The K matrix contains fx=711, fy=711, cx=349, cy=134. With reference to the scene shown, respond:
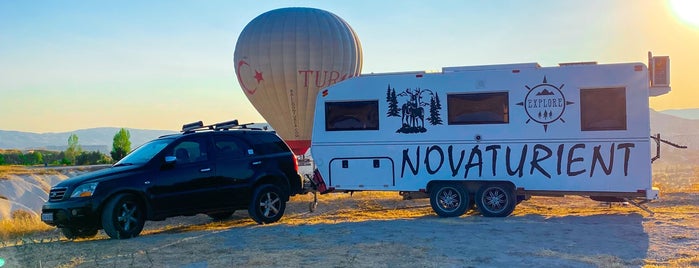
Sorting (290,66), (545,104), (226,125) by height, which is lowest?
(226,125)

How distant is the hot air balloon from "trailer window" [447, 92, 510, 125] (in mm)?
20853

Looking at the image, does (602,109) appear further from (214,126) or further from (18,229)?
(18,229)

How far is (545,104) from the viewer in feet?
46.7

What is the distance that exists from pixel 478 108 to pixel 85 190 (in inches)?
302

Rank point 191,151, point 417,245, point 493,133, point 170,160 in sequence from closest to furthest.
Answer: point 417,245
point 170,160
point 191,151
point 493,133

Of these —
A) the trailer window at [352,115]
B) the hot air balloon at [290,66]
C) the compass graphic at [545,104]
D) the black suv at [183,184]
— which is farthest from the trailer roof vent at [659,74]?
the hot air balloon at [290,66]

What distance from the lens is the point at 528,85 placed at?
1427 cm

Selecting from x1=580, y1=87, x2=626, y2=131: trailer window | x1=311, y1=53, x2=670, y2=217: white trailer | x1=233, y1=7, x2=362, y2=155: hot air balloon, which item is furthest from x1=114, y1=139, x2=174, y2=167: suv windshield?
x1=233, y1=7, x2=362, y2=155: hot air balloon

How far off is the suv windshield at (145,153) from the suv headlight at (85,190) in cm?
110

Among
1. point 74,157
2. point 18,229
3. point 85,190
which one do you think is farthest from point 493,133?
point 74,157

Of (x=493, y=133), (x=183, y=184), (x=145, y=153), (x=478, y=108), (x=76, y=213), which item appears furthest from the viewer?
(x=478, y=108)

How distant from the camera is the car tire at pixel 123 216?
1191 centimetres

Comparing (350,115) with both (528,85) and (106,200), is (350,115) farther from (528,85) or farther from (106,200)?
(106,200)

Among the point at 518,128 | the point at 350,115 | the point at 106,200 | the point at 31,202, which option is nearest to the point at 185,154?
the point at 106,200
